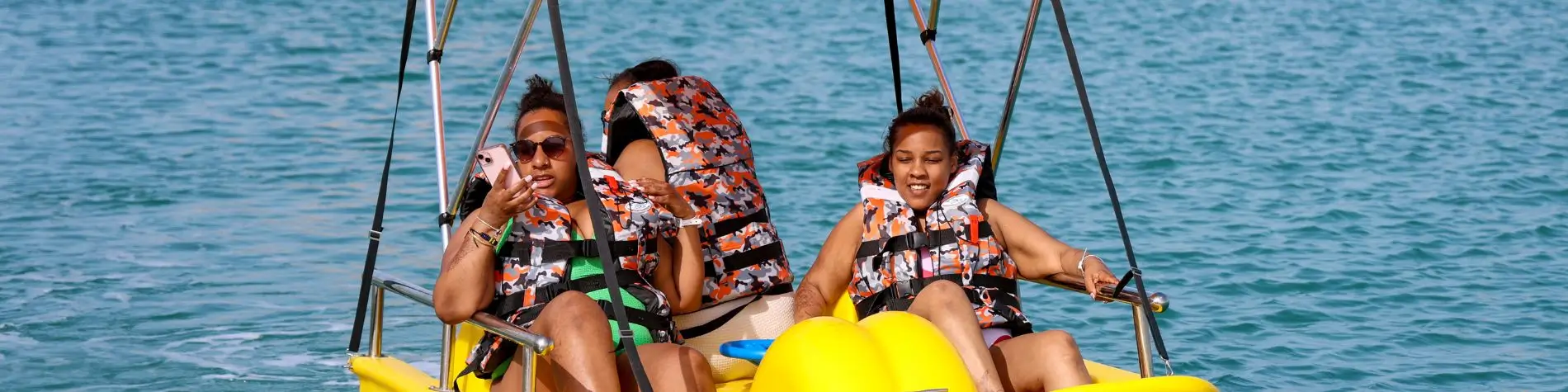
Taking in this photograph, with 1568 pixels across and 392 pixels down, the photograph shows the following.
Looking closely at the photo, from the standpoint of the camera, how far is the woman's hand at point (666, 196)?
3.70 metres

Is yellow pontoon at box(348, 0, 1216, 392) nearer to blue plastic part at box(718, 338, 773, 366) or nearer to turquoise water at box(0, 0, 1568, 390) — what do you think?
blue plastic part at box(718, 338, 773, 366)

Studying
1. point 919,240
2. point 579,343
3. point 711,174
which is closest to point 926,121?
point 919,240

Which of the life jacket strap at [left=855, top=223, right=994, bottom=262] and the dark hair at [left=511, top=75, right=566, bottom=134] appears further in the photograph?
the life jacket strap at [left=855, top=223, right=994, bottom=262]

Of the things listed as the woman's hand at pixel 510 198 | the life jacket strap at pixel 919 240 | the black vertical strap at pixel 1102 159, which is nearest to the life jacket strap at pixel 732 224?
the life jacket strap at pixel 919 240

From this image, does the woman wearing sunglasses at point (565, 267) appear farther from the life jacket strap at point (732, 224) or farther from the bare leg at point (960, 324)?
the bare leg at point (960, 324)

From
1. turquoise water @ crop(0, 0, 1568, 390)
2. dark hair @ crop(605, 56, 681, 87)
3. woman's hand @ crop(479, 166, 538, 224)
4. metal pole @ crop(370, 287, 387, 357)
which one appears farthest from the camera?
turquoise water @ crop(0, 0, 1568, 390)

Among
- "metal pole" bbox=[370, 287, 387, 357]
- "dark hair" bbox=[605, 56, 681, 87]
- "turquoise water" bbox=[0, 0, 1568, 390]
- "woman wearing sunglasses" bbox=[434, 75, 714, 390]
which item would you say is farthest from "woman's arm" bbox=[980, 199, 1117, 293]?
"turquoise water" bbox=[0, 0, 1568, 390]

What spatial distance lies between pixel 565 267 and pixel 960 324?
86 cm

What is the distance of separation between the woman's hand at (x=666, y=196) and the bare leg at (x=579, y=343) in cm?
31

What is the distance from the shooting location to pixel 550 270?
12.0 ft

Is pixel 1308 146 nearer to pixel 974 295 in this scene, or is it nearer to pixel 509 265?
pixel 974 295

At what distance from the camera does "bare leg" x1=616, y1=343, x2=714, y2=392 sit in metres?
3.52

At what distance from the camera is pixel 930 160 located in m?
4.05

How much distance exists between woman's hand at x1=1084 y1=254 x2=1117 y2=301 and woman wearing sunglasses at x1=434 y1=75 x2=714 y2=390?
0.89m
